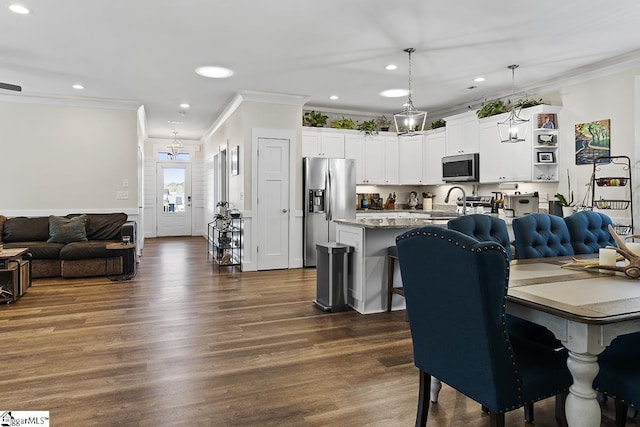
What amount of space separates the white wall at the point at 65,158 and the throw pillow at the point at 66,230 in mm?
632

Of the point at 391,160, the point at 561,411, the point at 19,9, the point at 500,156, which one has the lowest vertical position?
the point at 561,411

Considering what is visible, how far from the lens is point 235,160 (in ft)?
22.9

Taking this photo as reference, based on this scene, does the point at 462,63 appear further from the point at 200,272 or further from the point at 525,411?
the point at 200,272

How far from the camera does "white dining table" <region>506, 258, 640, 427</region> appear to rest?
1.47 m

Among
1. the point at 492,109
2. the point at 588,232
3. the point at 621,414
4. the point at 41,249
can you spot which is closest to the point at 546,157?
the point at 492,109

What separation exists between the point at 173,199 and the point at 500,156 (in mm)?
8720

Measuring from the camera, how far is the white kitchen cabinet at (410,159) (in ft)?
25.7

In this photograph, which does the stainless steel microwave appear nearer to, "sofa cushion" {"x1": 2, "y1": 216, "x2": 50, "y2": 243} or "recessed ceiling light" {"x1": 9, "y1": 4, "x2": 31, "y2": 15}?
"recessed ceiling light" {"x1": 9, "y1": 4, "x2": 31, "y2": 15}

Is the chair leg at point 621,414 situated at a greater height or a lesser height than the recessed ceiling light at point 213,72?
lesser

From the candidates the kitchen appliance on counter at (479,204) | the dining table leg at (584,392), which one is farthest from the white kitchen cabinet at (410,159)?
the dining table leg at (584,392)

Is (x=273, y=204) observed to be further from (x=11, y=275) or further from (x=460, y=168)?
(x=11, y=275)

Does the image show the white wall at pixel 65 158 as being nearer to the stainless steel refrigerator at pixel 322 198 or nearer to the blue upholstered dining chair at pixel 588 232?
the stainless steel refrigerator at pixel 322 198

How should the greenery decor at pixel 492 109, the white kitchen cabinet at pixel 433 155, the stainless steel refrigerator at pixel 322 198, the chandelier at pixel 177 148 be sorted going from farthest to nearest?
the chandelier at pixel 177 148, the white kitchen cabinet at pixel 433 155, the stainless steel refrigerator at pixel 322 198, the greenery decor at pixel 492 109

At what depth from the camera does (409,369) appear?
2859 mm
